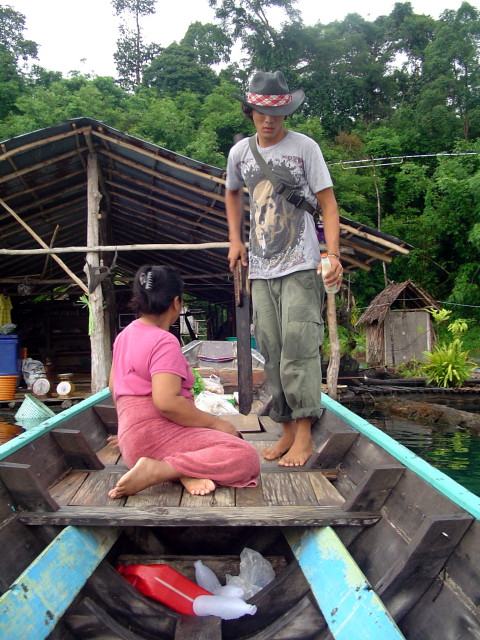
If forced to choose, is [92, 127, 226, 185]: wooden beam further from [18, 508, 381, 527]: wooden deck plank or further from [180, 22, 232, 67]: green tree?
[180, 22, 232, 67]: green tree

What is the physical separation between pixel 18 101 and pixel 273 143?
73.7ft

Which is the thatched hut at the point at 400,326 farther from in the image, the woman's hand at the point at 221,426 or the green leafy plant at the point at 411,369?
the woman's hand at the point at 221,426

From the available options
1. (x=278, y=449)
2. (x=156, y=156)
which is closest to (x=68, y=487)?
(x=278, y=449)

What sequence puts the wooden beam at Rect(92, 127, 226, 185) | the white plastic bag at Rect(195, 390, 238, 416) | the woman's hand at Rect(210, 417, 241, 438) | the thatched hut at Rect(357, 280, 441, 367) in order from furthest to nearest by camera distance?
the thatched hut at Rect(357, 280, 441, 367), the wooden beam at Rect(92, 127, 226, 185), the white plastic bag at Rect(195, 390, 238, 416), the woman's hand at Rect(210, 417, 241, 438)

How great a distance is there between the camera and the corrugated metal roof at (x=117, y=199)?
7.96 m

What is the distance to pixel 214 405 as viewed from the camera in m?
4.21

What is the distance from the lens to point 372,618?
4.92 feet

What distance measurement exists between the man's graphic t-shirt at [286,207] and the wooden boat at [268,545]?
915 mm

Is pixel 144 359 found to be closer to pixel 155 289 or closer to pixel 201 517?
pixel 155 289

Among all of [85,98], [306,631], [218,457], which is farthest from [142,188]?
[85,98]

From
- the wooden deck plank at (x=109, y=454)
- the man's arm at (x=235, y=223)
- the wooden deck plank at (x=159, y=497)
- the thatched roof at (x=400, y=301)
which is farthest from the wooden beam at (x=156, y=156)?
the thatched roof at (x=400, y=301)

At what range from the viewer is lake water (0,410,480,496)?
7418mm

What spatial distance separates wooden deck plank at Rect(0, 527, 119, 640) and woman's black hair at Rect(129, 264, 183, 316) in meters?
0.95

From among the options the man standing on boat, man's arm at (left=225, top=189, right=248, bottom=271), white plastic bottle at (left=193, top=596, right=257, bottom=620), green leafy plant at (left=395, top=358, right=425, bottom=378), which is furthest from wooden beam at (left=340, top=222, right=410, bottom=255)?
green leafy plant at (left=395, top=358, right=425, bottom=378)
